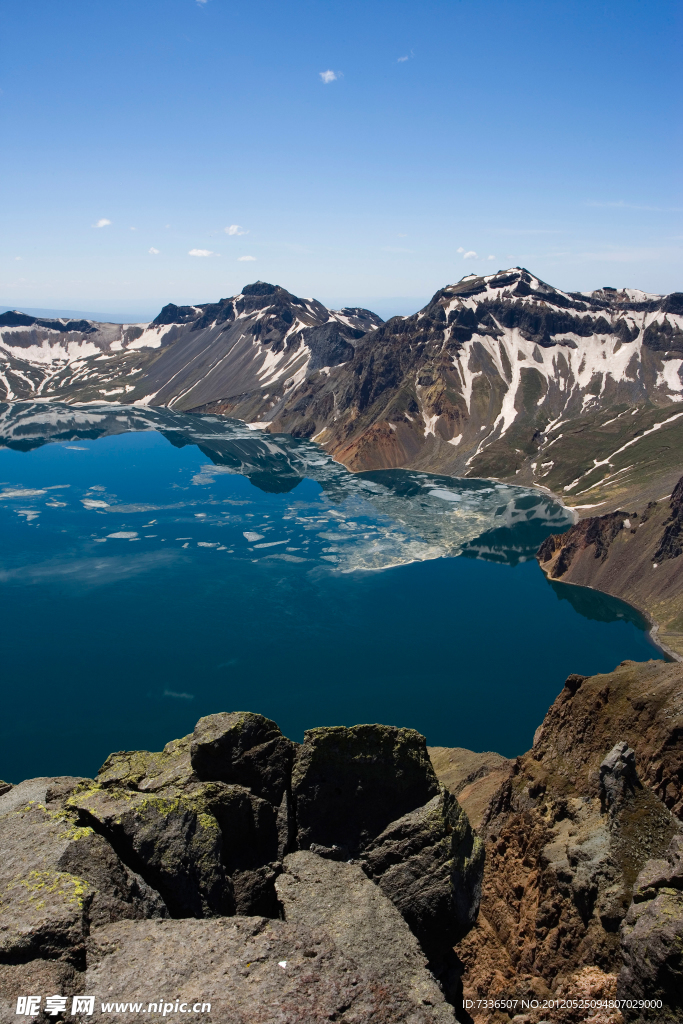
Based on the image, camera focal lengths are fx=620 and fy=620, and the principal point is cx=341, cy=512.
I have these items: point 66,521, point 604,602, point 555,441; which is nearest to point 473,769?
point 604,602

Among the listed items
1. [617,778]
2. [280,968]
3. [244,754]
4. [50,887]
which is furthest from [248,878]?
[617,778]

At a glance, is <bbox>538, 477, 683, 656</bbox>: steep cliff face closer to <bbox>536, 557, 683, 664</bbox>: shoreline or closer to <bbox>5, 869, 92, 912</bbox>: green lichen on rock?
<bbox>536, 557, 683, 664</bbox>: shoreline

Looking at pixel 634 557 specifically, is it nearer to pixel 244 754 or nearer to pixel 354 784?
pixel 354 784

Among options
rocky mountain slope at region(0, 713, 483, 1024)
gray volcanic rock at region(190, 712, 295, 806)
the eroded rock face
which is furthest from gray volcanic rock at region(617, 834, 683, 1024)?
gray volcanic rock at region(190, 712, 295, 806)

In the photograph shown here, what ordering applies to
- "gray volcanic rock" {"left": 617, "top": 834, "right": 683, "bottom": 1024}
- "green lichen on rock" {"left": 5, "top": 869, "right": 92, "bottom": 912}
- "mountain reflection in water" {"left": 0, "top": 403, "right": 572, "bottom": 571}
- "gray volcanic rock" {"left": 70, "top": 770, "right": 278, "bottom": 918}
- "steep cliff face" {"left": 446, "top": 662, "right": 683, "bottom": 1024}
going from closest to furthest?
1. "green lichen on rock" {"left": 5, "top": 869, "right": 92, "bottom": 912}
2. "gray volcanic rock" {"left": 70, "top": 770, "right": 278, "bottom": 918}
3. "gray volcanic rock" {"left": 617, "top": 834, "right": 683, "bottom": 1024}
4. "steep cliff face" {"left": 446, "top": 662, "right": 683, "bottom": 1024}
5. "mountain reflection in water" {"left": 0, "top": 403, "right": 572, "bottom": 571}

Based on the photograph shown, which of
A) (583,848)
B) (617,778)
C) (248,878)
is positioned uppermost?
(248,878)

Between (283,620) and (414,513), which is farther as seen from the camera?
(414,513)
